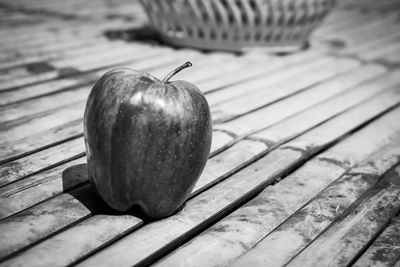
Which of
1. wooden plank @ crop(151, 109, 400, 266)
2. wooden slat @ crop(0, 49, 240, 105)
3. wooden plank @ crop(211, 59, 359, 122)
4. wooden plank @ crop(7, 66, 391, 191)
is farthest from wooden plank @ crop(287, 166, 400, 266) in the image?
wooden slat @ crop(0, 49, 240, 105)

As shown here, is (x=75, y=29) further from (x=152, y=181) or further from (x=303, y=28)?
(x=152, y=181)

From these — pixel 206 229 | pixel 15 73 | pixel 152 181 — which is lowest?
pixel 206 229

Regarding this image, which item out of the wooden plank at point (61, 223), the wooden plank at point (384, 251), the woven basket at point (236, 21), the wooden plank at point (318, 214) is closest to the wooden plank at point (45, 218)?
the wooden plank at point (61, 223)

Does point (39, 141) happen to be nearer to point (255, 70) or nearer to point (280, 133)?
point (280, 133)

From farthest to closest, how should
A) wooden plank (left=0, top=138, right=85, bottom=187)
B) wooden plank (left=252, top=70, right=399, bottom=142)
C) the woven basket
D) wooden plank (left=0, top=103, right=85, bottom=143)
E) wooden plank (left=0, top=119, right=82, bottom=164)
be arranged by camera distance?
the woven basket < wooden plank (left=252, top=70, right=399, bottom=142) < wooden plank (left=0, top=103, right=85, bottom=143) < wooden plank (left=0, top=119, right=82, bottom=164) < wooden plank (left=0, top=138, right=85, bottom=187)

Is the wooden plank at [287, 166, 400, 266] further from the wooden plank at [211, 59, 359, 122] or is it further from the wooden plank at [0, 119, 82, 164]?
the wooden plank at [0, 119, 82, 164]

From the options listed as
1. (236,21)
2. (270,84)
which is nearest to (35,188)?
Answer: (270,84)

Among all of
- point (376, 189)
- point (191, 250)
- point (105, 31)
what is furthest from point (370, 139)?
point (105, 31)
